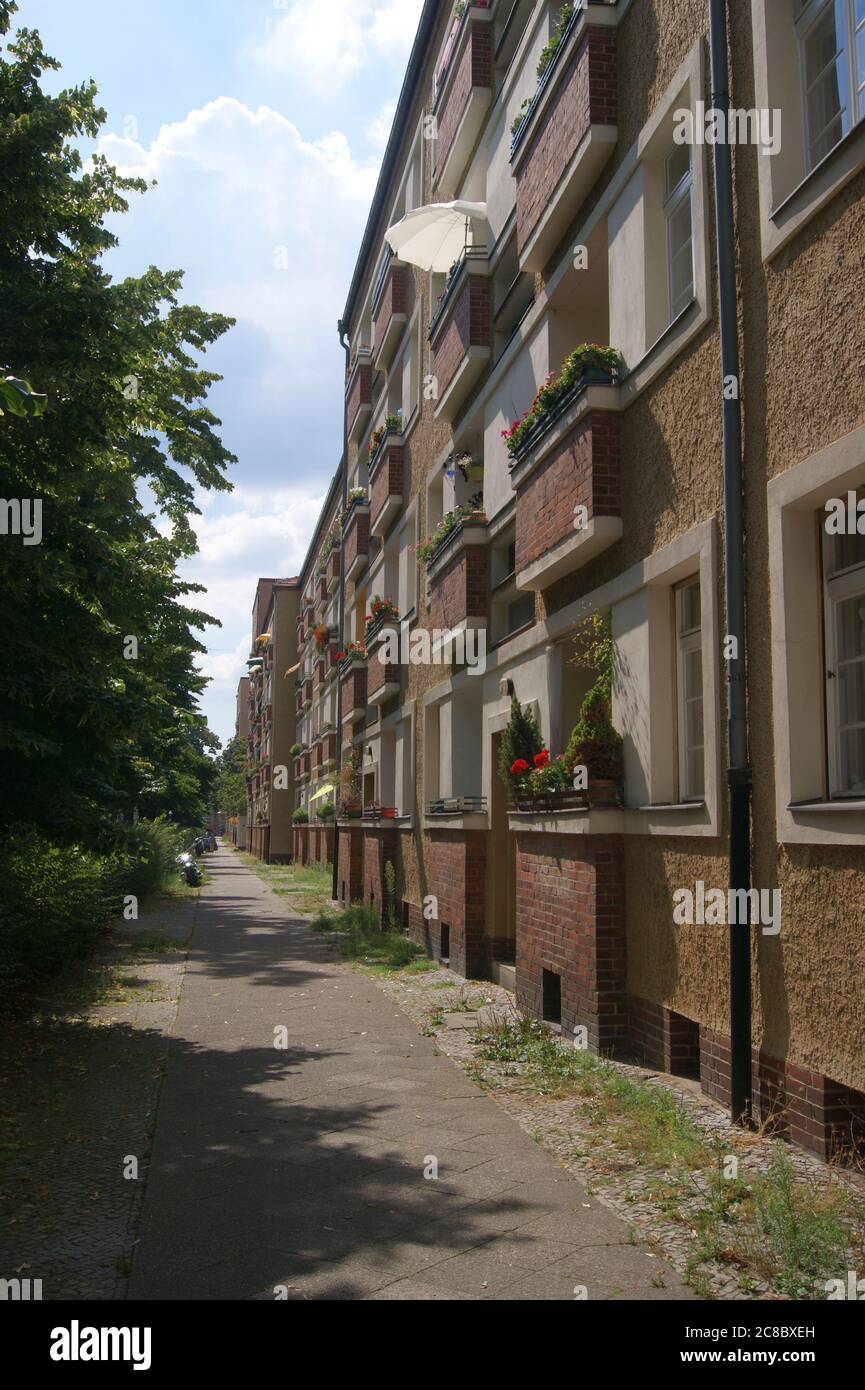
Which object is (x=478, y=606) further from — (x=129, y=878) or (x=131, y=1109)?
(x=129, y=878)

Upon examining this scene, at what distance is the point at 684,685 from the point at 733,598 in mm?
1475

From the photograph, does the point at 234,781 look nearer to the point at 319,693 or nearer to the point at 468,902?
the point at 319,693

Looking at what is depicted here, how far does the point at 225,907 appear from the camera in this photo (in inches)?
1069

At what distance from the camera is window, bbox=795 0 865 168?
5684mm

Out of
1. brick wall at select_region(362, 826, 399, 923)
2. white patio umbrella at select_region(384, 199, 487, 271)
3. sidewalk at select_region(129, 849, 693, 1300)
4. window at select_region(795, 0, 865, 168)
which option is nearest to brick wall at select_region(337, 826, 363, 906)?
brick wall at select_region(362, 826, 399, 923)

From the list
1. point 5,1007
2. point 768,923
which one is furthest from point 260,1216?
point 5,1007

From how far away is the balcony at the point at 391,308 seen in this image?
20.5 meters

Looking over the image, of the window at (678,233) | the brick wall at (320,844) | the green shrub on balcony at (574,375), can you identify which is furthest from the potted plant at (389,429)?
the brick wall at (320,844)

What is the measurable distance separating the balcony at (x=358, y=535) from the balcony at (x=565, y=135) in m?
13.9

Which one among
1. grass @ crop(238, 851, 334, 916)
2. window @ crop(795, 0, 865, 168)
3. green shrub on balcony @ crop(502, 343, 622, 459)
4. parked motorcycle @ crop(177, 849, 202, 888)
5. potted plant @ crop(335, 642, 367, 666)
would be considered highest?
window @ crop(795, 0, 865, 168)

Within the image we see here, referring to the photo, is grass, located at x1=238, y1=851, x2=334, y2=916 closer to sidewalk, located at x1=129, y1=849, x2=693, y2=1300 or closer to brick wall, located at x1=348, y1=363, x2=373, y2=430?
brick wall, located at x1=348, y1=363, x2=373, y2=430

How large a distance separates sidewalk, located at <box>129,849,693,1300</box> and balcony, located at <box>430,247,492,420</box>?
8.04 meters

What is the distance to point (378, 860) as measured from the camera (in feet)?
65.9

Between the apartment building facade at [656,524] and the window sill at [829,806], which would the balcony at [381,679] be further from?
the window sill at [829,806]
